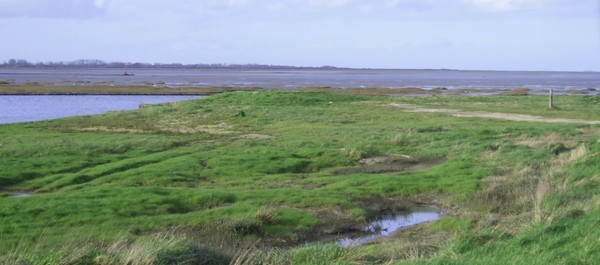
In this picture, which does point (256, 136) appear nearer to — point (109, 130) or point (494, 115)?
point (109, 130)

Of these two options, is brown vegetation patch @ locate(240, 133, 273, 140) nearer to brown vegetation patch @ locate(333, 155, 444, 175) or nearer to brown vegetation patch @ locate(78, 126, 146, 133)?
brown vegetation patch @ locate(78, 126, 146, 133)

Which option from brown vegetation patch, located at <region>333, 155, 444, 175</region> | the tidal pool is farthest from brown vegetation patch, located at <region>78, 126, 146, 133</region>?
the tidal pool

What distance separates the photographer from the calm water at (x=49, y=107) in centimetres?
5606

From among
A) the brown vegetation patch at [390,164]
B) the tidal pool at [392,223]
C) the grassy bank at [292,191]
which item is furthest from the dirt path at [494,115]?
the tidal pool at [392,223]

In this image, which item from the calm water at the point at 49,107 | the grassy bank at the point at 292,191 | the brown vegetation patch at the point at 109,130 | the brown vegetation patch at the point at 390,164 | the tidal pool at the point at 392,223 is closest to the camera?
the grassy bank at the point at 292,191

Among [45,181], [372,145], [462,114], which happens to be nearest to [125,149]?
[45,181]

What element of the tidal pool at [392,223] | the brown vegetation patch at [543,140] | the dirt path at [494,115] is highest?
the brown vegetation patch at [543,140]

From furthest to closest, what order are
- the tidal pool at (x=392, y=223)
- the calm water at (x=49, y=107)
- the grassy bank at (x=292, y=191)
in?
the calm water at (x=49, y=107)
the tidal pool at (x=392, y=223)
the grassy bank at (x=292, y=191)

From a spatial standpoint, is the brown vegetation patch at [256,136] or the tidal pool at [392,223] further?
the brown vegetation patch at [256,136]

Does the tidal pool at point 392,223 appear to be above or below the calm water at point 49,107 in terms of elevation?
above

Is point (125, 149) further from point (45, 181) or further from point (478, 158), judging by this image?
point (478, 158)

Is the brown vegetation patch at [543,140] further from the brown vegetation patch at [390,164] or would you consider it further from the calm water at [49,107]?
the calm water at [49,107]

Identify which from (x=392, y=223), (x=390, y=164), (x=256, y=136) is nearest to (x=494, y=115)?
(x=256, y=136)

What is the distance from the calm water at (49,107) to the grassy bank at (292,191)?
56.0ft
